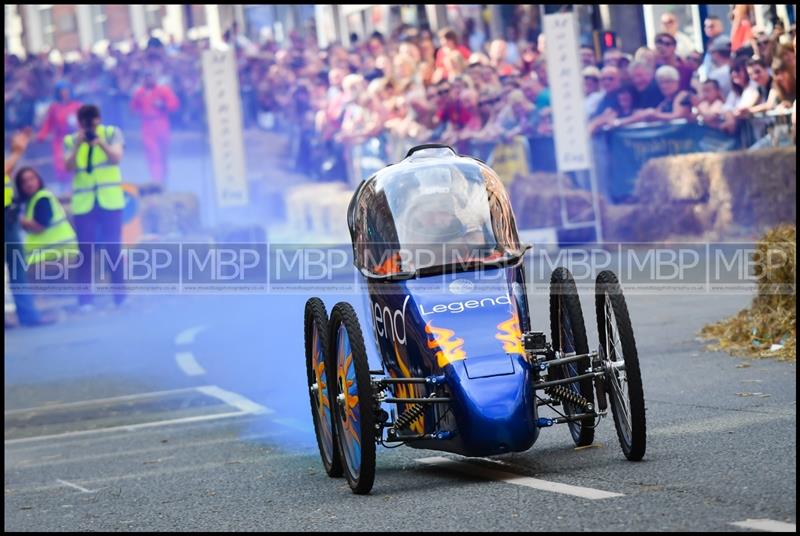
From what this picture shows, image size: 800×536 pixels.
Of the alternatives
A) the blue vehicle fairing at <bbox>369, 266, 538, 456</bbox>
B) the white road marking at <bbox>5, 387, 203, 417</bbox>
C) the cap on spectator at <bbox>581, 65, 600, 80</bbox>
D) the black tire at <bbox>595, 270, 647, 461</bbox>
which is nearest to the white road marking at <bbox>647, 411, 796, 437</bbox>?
the black tire at <bbox>595, 270, 647, 461</bbox>

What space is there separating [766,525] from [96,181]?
57.2 feet

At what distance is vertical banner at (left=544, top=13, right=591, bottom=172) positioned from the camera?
66.8ft

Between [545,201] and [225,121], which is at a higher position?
[225,121]

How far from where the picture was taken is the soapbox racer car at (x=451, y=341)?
7324mm

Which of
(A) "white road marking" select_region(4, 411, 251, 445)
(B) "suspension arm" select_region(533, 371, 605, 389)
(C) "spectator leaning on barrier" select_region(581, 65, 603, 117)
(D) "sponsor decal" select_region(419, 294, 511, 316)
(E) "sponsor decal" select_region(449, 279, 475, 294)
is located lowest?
(A) "white road marking" select_region(4, 411, 251, 445)

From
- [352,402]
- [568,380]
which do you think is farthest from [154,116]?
[568,380]

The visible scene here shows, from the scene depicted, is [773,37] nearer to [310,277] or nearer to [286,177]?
[310,277]

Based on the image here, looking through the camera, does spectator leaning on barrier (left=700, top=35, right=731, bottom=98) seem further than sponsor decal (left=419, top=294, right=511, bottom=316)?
Yes

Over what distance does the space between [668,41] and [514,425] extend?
13.9m

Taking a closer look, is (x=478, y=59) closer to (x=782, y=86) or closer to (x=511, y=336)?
(x=782, y=86)

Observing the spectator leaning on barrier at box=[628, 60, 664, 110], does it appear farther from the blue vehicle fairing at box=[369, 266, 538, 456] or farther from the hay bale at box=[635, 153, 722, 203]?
the blue vehicle fairing at box=[369, 266, 538, 456]

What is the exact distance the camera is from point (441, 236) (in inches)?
326

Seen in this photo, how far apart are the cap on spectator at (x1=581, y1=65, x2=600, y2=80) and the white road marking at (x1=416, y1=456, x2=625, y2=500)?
1304cm

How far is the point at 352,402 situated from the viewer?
779 cm
